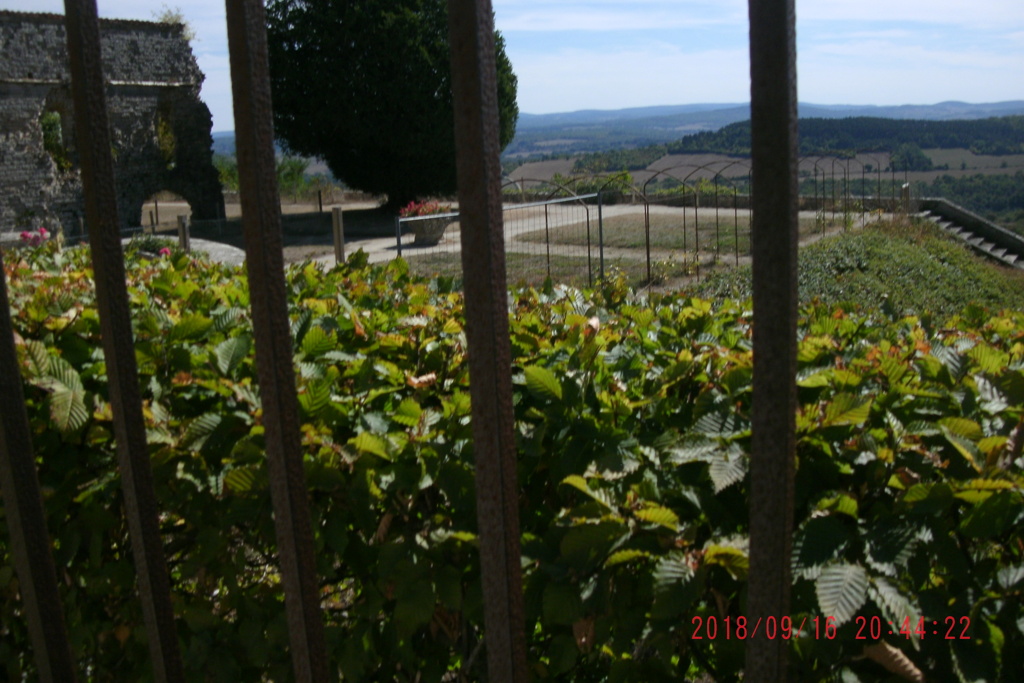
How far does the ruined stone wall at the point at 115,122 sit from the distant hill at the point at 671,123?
10.6 metres

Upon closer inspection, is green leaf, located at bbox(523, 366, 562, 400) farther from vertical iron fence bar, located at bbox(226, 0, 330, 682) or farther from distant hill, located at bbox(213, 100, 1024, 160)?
distant hill, located at bbox(213, 100, 1024, 160)

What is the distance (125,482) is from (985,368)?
4.50 ft

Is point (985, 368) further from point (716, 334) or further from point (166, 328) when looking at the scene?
point (166, 328)

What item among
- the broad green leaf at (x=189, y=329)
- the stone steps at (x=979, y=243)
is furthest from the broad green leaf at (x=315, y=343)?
the stone steps at (x=979, y=243)

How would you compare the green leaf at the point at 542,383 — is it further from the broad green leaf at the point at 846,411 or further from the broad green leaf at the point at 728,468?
the broad green leaf at the point at 846,411

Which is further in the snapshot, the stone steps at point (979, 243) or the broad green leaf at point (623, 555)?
the stone steps at point (979, 243)

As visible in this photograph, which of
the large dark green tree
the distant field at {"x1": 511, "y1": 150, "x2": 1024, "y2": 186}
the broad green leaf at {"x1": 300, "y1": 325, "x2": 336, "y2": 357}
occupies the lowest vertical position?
the broad green leaf at {"x1": 300, "y1": 325, "x2": 336, "y2": 357}

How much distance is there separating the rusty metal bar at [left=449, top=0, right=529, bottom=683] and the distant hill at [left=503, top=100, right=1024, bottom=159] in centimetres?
2764

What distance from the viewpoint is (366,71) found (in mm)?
23969

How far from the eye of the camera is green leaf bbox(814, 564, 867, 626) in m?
1.00

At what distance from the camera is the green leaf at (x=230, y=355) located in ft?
5.03

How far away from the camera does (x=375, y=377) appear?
161cm

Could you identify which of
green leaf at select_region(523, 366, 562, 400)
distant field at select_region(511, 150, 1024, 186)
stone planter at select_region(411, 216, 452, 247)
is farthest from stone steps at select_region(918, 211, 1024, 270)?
green leaf at select_region(523, 366, 562, 400)

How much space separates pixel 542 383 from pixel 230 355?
590mm
